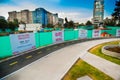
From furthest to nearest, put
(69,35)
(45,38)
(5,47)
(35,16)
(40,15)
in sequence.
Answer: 1. (35,16)
2. (40,15)
3. (69,35)
4. (45,38)
5. (5,47)

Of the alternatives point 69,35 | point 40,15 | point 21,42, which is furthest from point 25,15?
point 21,42

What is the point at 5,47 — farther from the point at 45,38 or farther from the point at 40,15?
the point at 40,15

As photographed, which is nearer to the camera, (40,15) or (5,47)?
(5,47)

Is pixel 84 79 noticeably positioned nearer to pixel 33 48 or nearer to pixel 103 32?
pixel 33 48

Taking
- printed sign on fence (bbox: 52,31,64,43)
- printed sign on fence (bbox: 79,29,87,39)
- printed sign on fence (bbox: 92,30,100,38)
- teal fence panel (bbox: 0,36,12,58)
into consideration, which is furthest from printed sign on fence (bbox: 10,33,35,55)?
printed sign on fence (bbox: 92,30,100,38)

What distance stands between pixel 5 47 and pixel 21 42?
2.40m

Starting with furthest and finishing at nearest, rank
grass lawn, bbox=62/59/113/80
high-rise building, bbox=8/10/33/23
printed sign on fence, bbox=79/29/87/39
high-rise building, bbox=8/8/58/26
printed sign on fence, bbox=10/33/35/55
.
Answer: high-rise building, bbox=8/10/33/23 → high-rise building, bbox=8/8/58/26 → printed sign on fence, bbox=79/29/87/39 → printed sign on fence, bbox=10/33/35/55 → grass lawn, bbox=62/59/113/80

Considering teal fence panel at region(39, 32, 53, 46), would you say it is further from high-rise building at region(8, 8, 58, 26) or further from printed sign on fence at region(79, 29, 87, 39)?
high-rise building at region(8, 8, 58, 26)

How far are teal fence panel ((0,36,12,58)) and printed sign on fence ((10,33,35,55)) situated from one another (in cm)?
50

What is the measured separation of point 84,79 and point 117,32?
3363 cm

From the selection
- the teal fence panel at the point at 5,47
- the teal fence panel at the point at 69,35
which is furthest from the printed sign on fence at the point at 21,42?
the teal fence panel at the point at 69,35

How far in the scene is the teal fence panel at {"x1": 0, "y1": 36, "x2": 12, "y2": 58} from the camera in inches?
468

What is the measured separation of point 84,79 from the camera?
726cm

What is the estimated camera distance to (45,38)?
19375mm
